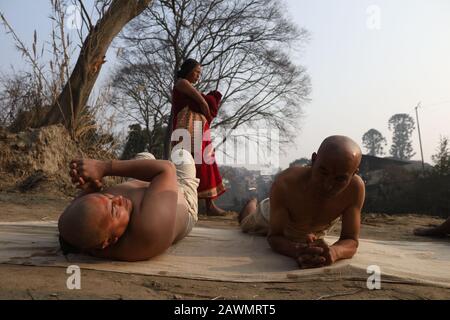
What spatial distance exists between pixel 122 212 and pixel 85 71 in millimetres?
5391

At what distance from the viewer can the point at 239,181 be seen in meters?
19.8

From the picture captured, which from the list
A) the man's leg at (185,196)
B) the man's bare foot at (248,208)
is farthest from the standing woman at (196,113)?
the man's leg at (185,196)

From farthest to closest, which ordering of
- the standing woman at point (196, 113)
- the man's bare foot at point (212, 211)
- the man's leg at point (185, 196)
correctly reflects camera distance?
the man's bare foot at point (212, 211) < the standing woman at point (196, 113) < the man's leg at point (185, 196)

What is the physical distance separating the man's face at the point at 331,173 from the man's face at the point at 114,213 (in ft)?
3.41

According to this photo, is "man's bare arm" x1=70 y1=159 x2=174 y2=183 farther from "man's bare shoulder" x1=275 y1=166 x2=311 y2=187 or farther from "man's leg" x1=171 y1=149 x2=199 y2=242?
"man's bare shoulder" x1=275 y1=166 x2=311 y2=187

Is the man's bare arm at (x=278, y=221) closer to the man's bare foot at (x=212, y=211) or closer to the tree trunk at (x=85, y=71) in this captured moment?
the man's bare foot at (x=212, y=211)

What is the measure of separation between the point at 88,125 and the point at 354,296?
20.9 feet

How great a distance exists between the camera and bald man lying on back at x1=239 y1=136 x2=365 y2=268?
2.28m

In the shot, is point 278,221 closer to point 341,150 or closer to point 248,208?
point 341,150

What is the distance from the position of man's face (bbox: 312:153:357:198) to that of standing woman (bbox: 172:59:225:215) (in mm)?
2886

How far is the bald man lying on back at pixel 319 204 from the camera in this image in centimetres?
228

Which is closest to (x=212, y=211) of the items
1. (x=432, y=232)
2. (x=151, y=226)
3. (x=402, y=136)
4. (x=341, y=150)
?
(x=432, y=232)

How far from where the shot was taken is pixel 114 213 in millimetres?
2174
